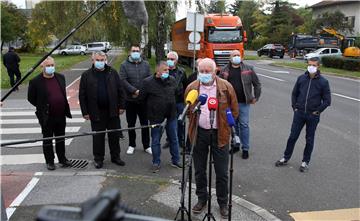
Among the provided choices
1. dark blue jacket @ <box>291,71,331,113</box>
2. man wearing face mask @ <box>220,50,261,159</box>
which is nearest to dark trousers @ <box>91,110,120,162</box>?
man wearing face mask @ <box>220,50,261,159</box>

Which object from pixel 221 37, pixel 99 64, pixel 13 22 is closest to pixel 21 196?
pixel 99 64

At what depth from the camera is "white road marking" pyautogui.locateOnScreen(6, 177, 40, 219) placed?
200 inches

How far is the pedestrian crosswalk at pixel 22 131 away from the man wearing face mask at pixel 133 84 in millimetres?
1638

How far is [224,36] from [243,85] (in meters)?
18.5

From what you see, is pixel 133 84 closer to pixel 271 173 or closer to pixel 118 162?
pixel 118 162

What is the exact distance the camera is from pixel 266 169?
708 centimetres

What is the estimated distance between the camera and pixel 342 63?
95.6 ft

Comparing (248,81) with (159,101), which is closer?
(159,101)

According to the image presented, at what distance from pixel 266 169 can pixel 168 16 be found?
1921 cm

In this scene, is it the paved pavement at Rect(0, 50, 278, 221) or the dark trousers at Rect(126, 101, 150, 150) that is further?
the dark trousers at Rect(126, 101, 150, 150)

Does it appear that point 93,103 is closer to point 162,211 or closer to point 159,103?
point 159,103

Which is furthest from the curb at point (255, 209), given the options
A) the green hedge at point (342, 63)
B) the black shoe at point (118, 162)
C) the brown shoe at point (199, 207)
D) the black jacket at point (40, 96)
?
the green hedge at point (342, 63)

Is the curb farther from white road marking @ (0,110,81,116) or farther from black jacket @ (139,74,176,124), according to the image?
white road marking @ (0,110,81,116)

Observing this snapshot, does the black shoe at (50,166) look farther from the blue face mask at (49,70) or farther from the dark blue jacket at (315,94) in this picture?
the dark blue jacket at (315,94)
